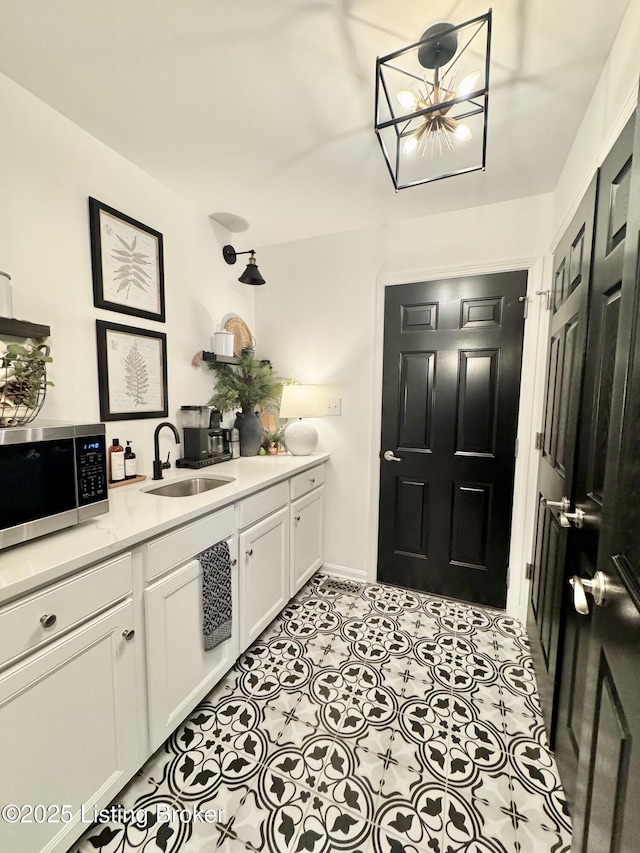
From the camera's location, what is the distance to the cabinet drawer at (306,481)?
2257 mm

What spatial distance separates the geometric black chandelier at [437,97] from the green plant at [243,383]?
1.44 metres

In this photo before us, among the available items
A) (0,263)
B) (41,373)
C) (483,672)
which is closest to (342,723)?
(483,672)

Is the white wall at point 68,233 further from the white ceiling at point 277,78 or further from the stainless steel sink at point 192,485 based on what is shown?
the stainless steel sink at point 192,485

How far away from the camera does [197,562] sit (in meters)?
1.49

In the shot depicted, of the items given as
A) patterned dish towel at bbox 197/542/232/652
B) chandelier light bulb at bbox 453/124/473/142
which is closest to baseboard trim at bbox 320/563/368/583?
patterned dish towel at bbox 197/542/232/652

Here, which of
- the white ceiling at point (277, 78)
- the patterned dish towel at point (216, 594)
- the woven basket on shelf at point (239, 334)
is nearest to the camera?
the white ceiling at point (277, 78)

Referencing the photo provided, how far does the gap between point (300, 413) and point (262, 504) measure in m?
0.81

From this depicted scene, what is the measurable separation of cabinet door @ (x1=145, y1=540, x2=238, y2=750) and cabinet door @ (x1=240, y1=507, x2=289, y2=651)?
0.84 feet

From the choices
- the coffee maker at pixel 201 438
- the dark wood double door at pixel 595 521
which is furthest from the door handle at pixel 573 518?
the coffee maker at pixel 201 438

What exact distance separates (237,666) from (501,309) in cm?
245

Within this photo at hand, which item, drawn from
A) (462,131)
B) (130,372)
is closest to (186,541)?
(130,372)

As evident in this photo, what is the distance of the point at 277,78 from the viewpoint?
136cm

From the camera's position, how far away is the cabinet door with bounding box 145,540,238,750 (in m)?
1.30

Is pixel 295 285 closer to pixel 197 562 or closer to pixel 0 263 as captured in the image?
pixel 0 263
